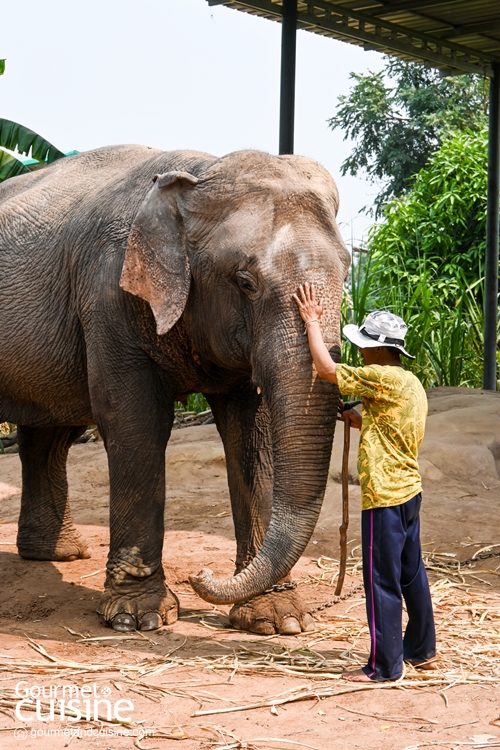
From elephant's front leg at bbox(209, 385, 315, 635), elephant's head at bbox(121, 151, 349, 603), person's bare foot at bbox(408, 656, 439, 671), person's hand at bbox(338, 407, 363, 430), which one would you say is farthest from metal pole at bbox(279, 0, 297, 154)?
person's bare foot at bbox(408, 656, 439, 671)

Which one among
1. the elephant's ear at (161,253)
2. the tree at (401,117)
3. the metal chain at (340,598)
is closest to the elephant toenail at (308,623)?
the metal chain at (340,598)

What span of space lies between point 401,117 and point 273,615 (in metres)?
25.7

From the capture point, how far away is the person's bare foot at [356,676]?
404 centimetres

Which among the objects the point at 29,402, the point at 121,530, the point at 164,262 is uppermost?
the point at 164,262

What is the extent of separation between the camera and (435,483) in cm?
802

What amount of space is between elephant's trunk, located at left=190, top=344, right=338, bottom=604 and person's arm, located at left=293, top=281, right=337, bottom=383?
9 centimetres

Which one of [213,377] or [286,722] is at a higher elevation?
[213,377]

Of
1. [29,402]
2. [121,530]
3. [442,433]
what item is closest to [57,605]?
[121,530]

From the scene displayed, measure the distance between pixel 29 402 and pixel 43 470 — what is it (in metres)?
0.93

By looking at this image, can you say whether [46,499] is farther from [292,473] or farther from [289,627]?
[292,473]

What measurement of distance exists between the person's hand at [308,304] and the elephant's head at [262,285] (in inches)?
1.5

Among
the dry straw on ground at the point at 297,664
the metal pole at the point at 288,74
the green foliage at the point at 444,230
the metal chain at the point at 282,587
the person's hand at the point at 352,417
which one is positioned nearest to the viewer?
the dry straw on ground at the point at 297,664

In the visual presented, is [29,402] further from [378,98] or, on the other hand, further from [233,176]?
[378,98]

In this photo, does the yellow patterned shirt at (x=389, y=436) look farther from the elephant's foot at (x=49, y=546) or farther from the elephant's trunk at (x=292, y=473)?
the elephant's foot at (x=49, y=546)
